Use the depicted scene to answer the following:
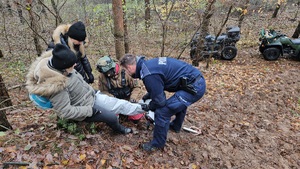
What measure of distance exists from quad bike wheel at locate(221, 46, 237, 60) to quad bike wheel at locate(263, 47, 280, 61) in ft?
4.14

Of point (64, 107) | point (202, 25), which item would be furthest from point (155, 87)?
point (202, 25)

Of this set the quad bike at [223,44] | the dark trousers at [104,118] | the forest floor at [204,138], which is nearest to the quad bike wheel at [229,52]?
the quad bike at [223,44]

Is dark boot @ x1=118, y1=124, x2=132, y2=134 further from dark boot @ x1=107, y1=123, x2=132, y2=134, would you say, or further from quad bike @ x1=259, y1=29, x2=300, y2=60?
quad bike @ x1=259, y1=29, x2=300, y2=60

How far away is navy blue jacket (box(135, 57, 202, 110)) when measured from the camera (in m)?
3.00

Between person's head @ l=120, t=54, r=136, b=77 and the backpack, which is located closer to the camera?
the backpack

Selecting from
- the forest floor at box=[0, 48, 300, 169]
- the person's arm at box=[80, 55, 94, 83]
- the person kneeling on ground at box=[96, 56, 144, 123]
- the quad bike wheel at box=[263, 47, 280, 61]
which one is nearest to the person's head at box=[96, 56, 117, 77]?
the person kneeling on ground at box=[96, 56, 144, 123]

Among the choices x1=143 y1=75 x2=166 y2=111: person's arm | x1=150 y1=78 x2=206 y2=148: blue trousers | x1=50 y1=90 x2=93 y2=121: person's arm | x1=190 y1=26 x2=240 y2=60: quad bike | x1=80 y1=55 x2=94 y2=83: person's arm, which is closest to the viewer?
x1=50 y1=90 x2=93 y2=121: person's arm

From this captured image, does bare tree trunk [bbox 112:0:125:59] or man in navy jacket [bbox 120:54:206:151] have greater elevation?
bare tree trunk [bbox 112:0:125:59]

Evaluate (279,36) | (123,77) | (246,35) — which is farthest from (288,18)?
(123,77)

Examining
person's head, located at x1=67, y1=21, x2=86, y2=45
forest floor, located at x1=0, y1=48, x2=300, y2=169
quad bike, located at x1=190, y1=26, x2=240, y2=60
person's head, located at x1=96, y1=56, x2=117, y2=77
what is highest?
person's head, located at x1=67, y1=21, x2=86, y2=45

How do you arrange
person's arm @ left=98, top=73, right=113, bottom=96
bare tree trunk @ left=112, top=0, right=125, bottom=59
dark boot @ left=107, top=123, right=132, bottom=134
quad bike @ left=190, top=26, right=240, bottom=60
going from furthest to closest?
quad bike @ left=190, top=26, right=240, bottom=60 → bare tree trunk @ left=112, top=0, right=125, bottom=59 → person's arm @ left=98, top=73, right=113, bottom=96 → dark boot @ left=107, top=123, right=132, bottom=134

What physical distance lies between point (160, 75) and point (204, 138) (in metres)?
1.88

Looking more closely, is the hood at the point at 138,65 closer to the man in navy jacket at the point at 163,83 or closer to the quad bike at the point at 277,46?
the man in navy jacket at the point at 163,83

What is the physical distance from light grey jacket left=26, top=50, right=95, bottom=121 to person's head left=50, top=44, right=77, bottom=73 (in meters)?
0.08
